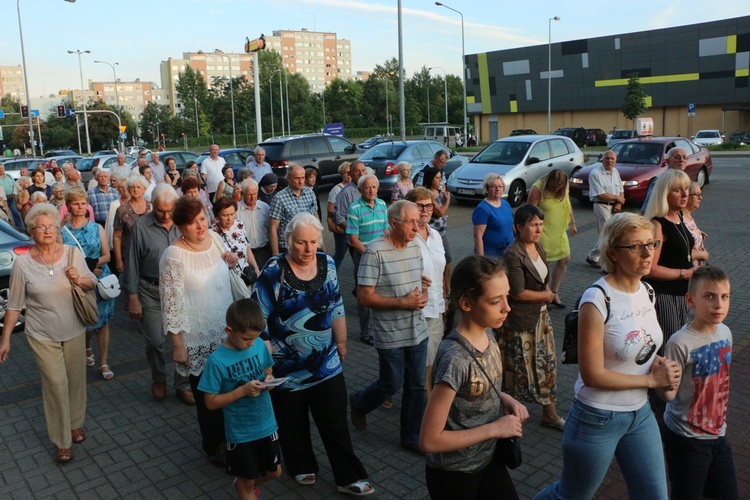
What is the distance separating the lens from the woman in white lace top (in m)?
4.27

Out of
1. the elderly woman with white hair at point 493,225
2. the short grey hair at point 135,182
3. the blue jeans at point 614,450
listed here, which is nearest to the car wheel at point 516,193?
the elderly woman with white hair at point 493,225

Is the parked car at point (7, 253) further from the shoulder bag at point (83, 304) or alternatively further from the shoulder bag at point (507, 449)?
the shoulder bag at point (507, 449)

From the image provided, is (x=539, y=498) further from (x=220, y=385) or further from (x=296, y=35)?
(x=296, y=35)

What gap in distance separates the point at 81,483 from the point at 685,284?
4270 mm

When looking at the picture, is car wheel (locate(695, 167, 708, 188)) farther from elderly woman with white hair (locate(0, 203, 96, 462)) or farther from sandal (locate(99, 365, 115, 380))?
elderly woman with white hair (locate(0, 203, 96, 462))

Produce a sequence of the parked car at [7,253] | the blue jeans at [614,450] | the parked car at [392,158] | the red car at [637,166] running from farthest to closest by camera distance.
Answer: the parked car at [392,158], the red car at [637,166], the parked car at [7,253], the blue jeans at [614,450]

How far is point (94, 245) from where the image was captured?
6504mm

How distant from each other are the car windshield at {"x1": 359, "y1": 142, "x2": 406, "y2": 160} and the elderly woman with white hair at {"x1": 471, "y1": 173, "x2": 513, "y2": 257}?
40.1 feet

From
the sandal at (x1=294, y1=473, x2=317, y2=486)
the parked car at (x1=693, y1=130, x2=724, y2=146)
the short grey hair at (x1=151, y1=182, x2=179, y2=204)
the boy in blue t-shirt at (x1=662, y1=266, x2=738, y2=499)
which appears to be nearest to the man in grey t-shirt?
the sandal at (x1=294, y1=473, x2=317, y2=486)

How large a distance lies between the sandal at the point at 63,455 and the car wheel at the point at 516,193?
12821 millimetres

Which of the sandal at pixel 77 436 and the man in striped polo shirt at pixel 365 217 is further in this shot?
the man in striped polo shirt at pixel 365 217

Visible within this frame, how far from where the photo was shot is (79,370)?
4758 millimetres

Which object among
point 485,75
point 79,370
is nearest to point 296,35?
point 485,75

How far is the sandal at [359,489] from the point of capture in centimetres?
395
